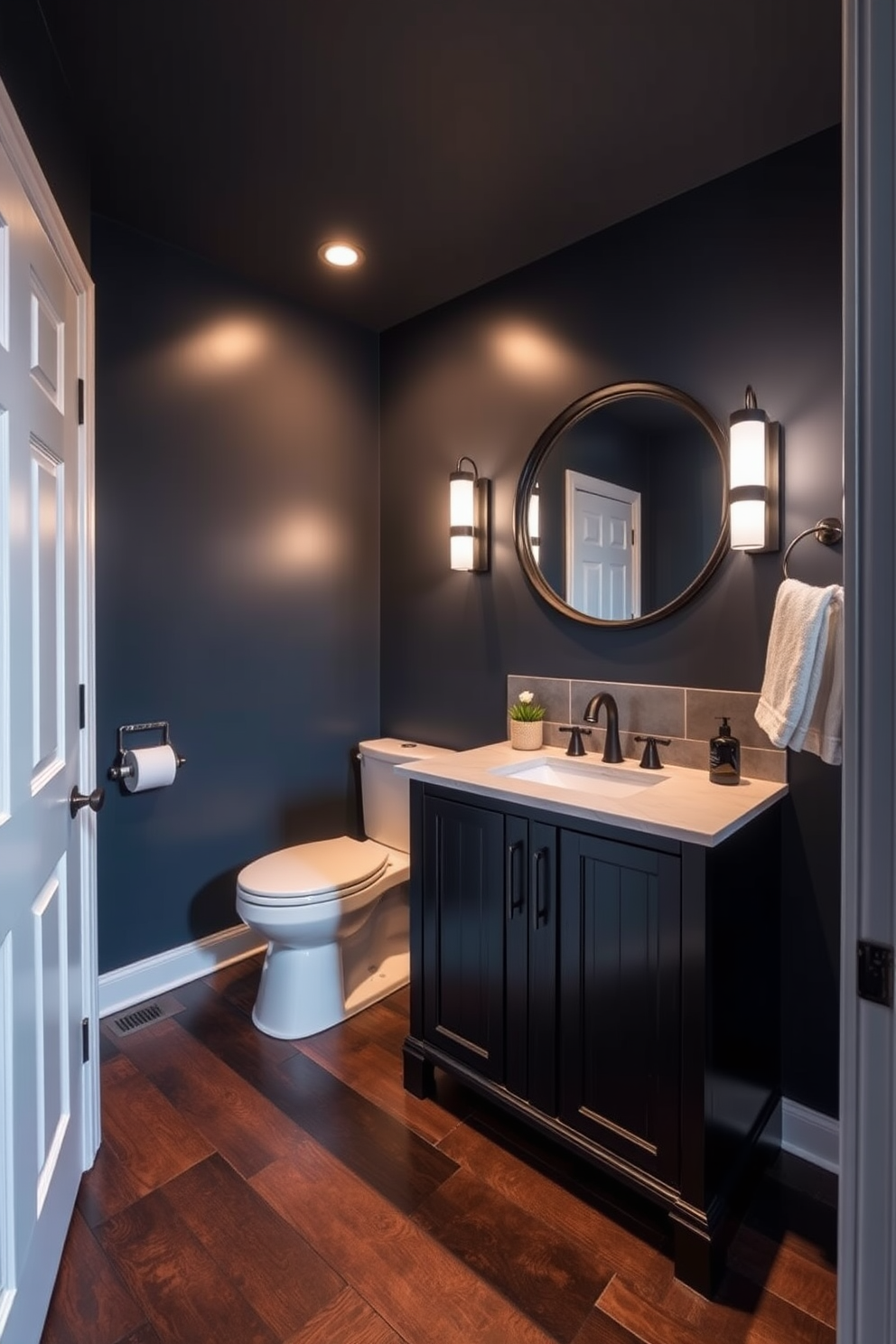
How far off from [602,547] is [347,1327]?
194 centimetres

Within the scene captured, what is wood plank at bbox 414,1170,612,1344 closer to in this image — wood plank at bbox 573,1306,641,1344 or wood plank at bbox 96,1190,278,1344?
wood plank at bbox 573,1306,641,1344

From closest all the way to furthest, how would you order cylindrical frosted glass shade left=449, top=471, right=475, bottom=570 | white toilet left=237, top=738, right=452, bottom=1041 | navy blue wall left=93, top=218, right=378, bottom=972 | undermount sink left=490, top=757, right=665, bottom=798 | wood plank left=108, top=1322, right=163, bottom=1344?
wood plank left=108, top=1322, right=163, bottom=1344 < undermount sink left=490, top=757, right=665, bottom=798 < white toilet left=237, top=738, right=452, bottom=1041 < navy blue wall left=93, top=218, right=378, bottom=972 < cylindrical frosted glass shade left=449, top=471, right=475, bottom=570

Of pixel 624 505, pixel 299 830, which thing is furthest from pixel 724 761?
pixel 299 830

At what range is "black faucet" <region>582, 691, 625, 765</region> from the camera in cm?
200

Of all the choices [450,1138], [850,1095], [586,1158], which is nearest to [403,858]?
[450,1138]

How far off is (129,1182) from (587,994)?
3.71ft

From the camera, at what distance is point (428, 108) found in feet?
5.44

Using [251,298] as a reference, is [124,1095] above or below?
below

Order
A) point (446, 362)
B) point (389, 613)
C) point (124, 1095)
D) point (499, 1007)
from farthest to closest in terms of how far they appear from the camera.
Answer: point (389, 613) → point (446, 362) → point (124, 1095) → point (499, 1007)

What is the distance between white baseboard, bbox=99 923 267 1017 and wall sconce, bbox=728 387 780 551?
2.18m

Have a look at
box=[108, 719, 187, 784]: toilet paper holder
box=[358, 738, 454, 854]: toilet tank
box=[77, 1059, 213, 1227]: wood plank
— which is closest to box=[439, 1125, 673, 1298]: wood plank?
box=[77, 1059, 213, 1227]: wood plank

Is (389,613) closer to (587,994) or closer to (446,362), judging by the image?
(446,362)

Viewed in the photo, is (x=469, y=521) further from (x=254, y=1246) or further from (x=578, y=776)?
(x=254, y=1246)

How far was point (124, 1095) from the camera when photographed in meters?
1.85
